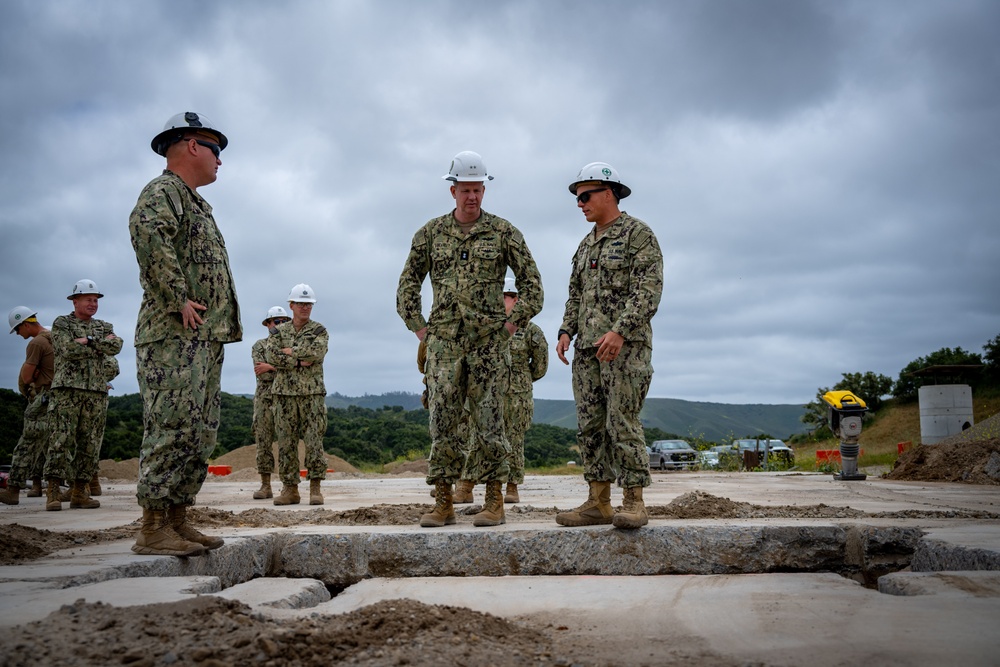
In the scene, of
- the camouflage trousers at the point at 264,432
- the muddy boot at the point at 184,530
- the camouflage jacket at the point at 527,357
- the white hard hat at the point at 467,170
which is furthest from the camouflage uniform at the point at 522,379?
the muddy boot at the point at 184,530

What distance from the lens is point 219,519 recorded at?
587cm

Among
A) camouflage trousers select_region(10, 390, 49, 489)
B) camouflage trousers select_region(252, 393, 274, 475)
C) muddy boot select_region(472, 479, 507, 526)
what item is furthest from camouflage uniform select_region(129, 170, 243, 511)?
camouflage trousers select_region(10, 390, 49, 489)

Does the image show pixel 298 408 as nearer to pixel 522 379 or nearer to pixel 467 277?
pixel 522 379

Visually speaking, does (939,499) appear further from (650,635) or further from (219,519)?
(219,519)

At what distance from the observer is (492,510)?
4.83 metres

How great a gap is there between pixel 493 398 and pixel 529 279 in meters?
0.84

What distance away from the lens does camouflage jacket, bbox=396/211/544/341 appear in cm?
501

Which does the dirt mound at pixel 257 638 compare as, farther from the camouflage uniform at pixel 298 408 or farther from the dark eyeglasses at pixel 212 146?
the camouflage uniform at pixel 298 408

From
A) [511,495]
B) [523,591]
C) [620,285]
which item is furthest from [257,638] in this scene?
[511,495]

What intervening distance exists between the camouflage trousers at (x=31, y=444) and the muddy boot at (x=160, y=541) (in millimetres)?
5740

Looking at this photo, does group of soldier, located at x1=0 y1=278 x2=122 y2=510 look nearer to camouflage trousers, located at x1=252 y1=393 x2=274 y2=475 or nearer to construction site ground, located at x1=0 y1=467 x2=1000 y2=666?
camouflage trousers, located at x1=252 y1=393 x2=274 y2=475

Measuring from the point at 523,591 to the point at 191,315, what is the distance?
2.11m

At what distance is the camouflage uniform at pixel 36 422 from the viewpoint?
28.5 feet

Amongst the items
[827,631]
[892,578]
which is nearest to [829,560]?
[892,578]
